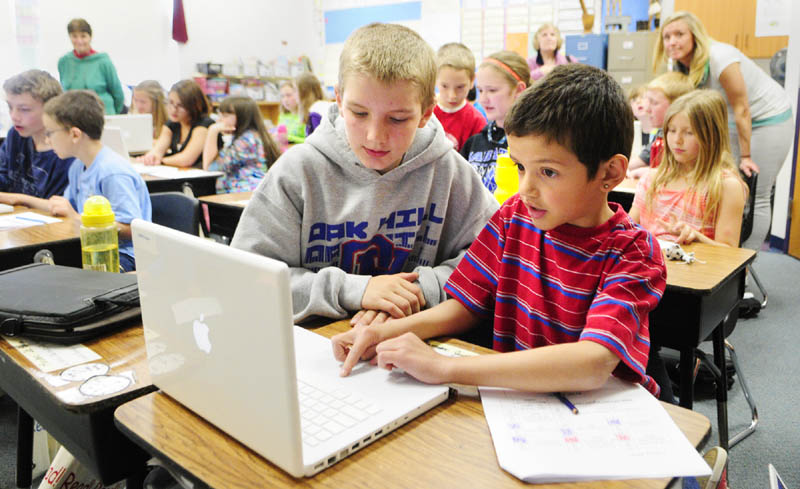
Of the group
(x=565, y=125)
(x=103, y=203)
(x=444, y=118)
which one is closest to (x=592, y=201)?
(x=565, y=125)

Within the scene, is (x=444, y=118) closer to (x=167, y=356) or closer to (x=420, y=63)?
(x=420, y=63)

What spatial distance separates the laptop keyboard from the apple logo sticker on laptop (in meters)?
0.13

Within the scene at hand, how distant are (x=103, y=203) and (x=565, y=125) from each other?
1185 millimetres

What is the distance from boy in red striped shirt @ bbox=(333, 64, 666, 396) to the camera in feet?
2.85

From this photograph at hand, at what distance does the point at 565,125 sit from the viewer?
0.97 m

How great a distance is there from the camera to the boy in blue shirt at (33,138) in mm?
2852

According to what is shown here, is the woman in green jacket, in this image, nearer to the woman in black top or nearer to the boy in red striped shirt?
the woman in black top

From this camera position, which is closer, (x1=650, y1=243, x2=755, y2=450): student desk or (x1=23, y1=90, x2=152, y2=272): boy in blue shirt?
(x1=650, y1=243, x2=755, y2=450): student desk

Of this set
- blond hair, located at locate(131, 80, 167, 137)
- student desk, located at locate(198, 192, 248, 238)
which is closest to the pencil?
student desk, located at locate(198, 192, 248, 238)

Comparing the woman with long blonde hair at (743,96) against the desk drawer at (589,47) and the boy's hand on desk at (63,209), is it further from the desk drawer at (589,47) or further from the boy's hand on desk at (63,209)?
the boy's hand on desk at (63,209)

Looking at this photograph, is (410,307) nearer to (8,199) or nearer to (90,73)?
(8,199)

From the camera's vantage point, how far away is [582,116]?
967 mm

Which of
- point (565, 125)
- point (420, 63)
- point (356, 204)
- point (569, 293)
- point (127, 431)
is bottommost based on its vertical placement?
point (127, 431)

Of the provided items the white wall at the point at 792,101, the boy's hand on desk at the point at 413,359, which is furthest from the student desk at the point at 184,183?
the white wall at the point at 792,101
